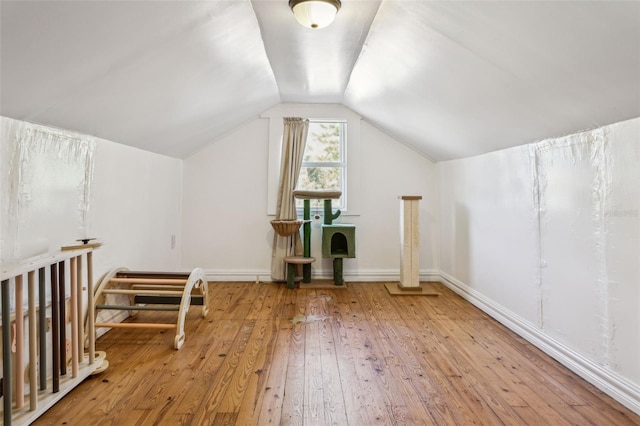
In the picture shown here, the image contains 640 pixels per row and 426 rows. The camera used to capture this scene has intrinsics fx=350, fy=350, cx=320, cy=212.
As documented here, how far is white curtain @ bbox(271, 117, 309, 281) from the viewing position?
4215 mm

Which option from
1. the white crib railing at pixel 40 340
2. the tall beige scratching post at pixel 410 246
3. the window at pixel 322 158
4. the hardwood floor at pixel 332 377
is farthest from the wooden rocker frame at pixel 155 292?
the tall beige scratching post at pixel 410 246

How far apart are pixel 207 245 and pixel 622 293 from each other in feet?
12.8

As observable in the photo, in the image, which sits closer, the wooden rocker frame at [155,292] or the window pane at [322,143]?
the wooden rocker frame at [155,292]

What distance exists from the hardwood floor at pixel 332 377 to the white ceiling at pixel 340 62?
1.49 m

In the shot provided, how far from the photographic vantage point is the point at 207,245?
434cm

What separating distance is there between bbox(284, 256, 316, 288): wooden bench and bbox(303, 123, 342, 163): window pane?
128cm

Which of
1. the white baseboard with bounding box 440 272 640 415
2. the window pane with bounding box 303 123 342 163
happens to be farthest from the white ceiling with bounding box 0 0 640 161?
the white baseboard with bounding box 440 272 640 415

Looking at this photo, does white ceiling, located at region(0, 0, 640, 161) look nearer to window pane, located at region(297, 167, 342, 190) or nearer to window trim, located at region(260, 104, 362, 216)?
window trim, located at region(260, 104, 362, 216)

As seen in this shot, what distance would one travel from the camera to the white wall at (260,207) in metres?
4.33

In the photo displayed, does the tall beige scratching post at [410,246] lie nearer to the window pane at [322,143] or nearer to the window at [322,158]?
the window at [322,158]

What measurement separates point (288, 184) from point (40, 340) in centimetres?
286

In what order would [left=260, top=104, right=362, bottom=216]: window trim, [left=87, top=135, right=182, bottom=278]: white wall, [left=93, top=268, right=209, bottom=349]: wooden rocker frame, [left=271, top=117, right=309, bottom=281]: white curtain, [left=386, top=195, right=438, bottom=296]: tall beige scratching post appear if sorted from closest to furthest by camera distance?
1. [left=93, top=268, right=209, bottom=349]: wooden rocker frame
2. [left=87, top=135, right=182, bottom=278]: white wall
3. [left=386, top=195, right=438, bottom=296]: tall beige scratching post
4. [left=271, top=117, right=309, bottom=281]: white curtain
5. [left=260, top=104, right=362, bottom=216]: window trim

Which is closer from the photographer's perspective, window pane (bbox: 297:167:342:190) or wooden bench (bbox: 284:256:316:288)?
wooden bench (bbox: 284:256:316:288)

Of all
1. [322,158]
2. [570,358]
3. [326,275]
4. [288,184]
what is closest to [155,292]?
[288,184]
